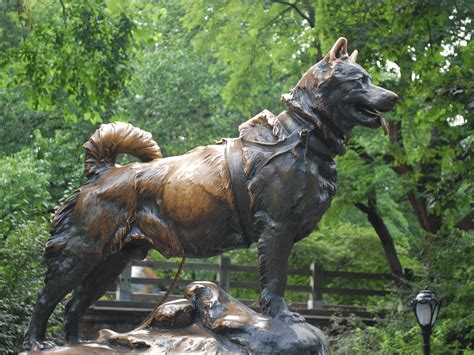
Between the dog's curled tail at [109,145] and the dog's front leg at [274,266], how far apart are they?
135cm

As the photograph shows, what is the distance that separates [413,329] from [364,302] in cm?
738

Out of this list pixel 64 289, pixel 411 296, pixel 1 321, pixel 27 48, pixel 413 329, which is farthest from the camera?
pixel 411 296

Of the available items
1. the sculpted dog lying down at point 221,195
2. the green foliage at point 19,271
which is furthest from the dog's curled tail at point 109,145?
the green foliage at point 19,271

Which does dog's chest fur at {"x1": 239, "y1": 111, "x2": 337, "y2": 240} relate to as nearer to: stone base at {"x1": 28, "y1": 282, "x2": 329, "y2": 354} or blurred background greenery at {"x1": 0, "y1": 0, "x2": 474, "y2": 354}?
stone base at {"x1": 28, "y1": 282, "x2": 329, "y2": 354}

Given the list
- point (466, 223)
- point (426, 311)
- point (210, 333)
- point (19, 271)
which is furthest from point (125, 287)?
point (210, 333)

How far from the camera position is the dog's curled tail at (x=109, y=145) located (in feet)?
22.5

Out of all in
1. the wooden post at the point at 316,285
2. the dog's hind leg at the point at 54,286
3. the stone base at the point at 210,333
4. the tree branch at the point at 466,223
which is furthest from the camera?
the wooden post at the point at 316,285

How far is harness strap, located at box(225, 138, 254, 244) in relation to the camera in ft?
20.4

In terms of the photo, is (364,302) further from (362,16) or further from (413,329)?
(362,16)

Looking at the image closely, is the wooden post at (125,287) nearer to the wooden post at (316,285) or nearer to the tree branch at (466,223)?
the wooden post at (316,285)

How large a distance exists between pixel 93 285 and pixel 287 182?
171 cm

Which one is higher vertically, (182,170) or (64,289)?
(182,170)

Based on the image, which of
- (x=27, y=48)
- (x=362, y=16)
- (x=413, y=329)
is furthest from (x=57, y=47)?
(x=413, y=329)

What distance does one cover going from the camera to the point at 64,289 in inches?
Result: 261
